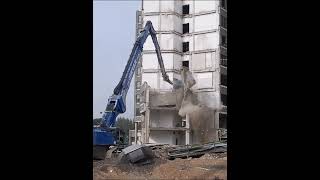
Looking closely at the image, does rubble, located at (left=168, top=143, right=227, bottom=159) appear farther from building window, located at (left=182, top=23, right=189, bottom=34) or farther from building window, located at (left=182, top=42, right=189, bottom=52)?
building window, located at (left=182, top=23, right=189, bottom=34)

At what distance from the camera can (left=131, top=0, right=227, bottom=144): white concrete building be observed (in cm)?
3541

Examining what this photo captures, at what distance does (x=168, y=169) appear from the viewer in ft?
60.4

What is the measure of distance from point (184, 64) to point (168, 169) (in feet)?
68.9

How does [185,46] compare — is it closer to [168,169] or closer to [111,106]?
[111,106]

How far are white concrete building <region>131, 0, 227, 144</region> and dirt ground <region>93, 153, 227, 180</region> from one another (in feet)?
50.4

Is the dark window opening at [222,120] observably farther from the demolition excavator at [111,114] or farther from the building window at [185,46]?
the demolition excavator at [111,114]

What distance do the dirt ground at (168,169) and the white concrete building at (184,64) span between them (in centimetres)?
1537

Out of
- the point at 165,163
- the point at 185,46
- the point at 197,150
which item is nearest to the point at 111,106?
the point at 165,163

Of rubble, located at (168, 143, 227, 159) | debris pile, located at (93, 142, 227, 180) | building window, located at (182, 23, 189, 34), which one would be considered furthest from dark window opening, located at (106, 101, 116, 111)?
building window, located at (182, 23, 189, 34)
